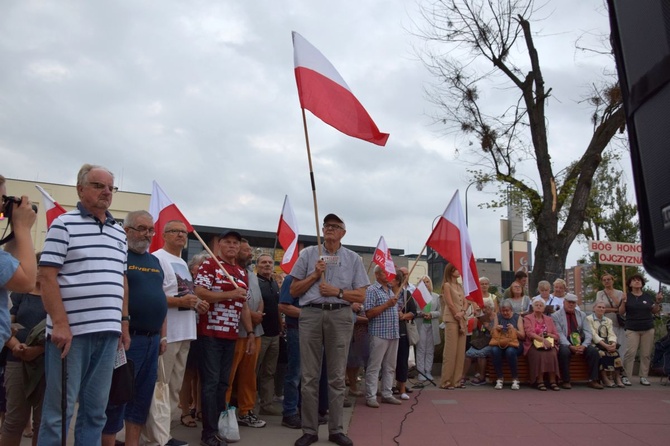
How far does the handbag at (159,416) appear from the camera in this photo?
474cm

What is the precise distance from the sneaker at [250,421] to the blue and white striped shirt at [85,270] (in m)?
3.09

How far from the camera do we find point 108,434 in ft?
13.9

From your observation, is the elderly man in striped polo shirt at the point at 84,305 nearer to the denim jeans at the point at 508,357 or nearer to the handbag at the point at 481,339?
the denim jeans at the point at 508,357

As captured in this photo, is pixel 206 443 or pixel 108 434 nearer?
pixel 108 434

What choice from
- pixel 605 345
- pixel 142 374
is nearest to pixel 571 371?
pixel 605 345

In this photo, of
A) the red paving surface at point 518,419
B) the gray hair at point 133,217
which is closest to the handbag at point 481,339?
the red paving surface at point 518,419

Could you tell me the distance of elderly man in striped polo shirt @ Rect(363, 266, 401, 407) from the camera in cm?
791

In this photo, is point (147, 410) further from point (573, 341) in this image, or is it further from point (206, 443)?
point (573, 341)

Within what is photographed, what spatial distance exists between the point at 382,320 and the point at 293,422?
2275 mm

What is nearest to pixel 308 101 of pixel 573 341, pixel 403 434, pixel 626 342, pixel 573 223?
pixel 403 434

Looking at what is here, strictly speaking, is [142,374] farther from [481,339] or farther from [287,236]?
[481,339]

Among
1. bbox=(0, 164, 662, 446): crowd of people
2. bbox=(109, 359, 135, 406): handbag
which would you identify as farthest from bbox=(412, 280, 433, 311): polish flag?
bbox=(109, 359, 135, 406): handbag

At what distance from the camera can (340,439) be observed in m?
5.45

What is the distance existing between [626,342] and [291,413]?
744cm
